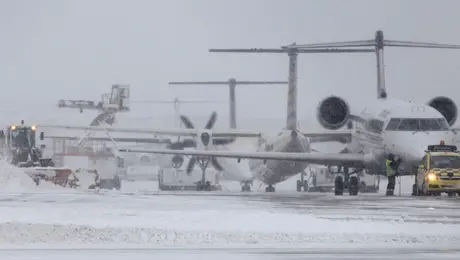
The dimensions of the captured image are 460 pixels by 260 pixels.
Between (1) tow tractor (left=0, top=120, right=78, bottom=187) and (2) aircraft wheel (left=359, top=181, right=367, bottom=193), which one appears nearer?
(1) tow tractor (left=0, top=120, right=78, bottom=187)

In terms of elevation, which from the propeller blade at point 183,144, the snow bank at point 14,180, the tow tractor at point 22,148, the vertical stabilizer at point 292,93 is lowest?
the snow bank at point 14,180

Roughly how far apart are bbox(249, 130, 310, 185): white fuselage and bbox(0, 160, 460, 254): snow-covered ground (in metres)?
16.5

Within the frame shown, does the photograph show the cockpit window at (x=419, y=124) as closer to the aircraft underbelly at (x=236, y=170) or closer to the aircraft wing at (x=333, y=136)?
the aircraft wing at (x=333, y=136)

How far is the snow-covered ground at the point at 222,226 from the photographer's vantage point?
56.8 feet

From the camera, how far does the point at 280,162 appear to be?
152ft

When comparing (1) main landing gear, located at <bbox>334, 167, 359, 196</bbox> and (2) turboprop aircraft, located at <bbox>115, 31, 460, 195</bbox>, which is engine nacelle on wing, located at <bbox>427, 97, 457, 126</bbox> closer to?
(2) turboprop aircraft, located at <bbox>115, 31, 460, 195</bbox>

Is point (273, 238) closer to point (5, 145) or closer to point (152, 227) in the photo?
point (152, 227)

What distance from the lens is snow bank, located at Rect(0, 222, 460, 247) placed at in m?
17.3

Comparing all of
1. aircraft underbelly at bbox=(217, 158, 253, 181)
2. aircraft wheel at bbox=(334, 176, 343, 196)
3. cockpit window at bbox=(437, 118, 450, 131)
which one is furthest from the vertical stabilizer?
aircraft underbelly at bbox=(217, 158, 253, 181)

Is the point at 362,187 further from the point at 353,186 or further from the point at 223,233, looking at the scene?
the point at 223,233

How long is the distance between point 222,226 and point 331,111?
22311mm

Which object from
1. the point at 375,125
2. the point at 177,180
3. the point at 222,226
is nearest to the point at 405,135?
the point at 375,125

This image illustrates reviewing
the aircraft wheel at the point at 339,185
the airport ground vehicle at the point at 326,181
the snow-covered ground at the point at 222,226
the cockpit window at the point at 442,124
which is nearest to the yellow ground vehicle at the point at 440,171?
the cockpit window at the point at 442,124

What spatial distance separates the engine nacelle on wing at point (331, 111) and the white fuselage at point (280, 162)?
190 cm
